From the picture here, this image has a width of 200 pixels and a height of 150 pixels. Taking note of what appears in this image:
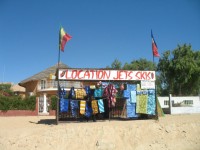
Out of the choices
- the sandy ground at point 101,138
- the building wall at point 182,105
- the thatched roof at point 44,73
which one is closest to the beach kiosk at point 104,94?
the sandy ground at point 101,138

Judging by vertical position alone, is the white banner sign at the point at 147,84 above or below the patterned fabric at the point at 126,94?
above

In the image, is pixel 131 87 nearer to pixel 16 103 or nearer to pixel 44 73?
pixel 16 103

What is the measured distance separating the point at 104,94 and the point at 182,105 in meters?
15.8

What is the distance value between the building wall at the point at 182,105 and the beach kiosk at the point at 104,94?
11.4m

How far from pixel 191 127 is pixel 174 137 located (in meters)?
1.72

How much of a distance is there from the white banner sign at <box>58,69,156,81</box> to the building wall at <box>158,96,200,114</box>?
12047 millimetres

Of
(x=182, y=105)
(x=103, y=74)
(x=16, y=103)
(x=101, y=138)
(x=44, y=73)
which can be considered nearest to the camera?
(x=101, y=138)

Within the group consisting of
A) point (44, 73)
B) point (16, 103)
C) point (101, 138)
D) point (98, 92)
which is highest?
point (44, 73)

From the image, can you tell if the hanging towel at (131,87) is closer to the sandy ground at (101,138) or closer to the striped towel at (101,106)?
the striped towel at (101,106)

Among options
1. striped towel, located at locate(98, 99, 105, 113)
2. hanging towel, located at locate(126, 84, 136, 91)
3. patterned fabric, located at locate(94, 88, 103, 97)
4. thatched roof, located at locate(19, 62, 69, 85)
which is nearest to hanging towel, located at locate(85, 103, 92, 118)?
striped towel, located at locate(98, 99, 105, 113)

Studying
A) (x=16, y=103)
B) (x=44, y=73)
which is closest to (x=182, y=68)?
(x=44, y=73)

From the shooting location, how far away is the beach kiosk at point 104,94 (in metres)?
17.3

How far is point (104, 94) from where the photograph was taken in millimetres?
17766

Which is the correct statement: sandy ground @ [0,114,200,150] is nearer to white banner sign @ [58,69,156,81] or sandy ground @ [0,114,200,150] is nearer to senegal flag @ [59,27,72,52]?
white banner sign @ [58,69,156,81]
